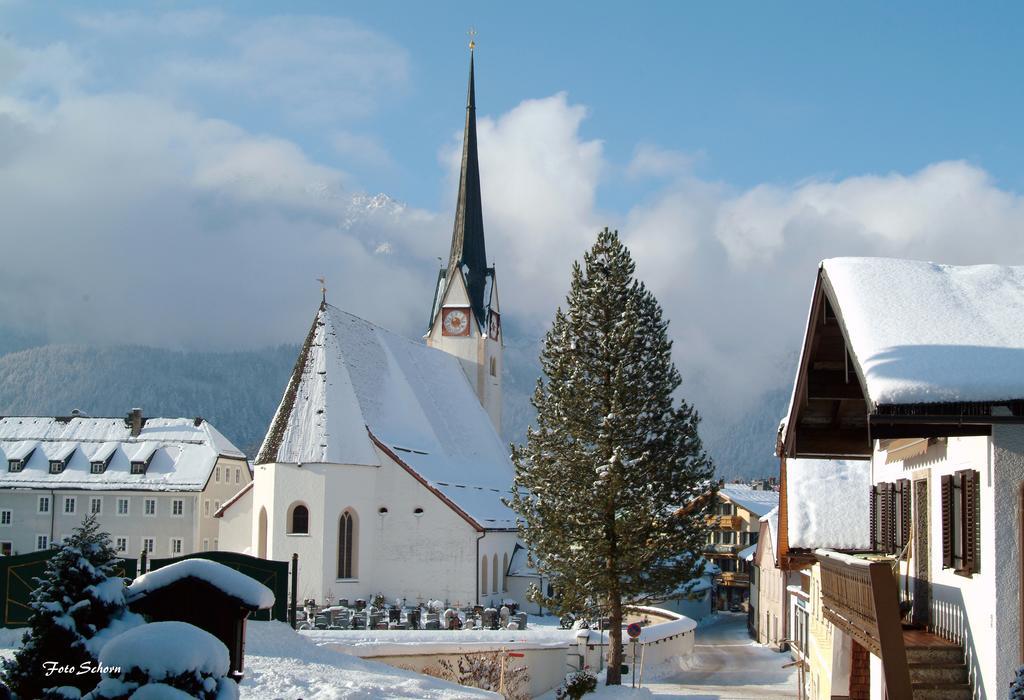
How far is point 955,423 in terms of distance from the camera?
28.7ft

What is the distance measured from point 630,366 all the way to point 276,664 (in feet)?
Answer: 44.7

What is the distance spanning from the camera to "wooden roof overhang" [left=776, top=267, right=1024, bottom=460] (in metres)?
8.75

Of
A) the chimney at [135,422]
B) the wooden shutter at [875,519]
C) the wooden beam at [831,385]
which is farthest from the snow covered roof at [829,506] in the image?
the chimney at [135,422]

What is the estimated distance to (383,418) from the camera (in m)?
45.3

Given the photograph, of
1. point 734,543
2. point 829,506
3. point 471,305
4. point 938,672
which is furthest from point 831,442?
point 734,543

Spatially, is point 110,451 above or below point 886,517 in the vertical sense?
above

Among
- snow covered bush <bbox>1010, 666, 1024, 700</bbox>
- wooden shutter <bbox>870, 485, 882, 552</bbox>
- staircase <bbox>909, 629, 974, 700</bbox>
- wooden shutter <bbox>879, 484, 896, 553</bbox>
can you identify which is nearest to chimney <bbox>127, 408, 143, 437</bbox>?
wooden shutter <bbox>870, 485, 882, 552</bbox>

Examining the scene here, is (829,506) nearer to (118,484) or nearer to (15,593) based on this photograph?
(15,593)

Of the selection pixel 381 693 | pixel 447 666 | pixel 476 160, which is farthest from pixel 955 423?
pixel 476 160

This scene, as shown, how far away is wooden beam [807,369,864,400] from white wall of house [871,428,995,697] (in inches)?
45.2

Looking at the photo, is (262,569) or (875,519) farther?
(262,569)

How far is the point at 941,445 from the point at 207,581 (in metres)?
8.15

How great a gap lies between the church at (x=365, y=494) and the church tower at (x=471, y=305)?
9.92 m

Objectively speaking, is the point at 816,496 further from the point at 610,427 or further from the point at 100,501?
the point at 100,501
